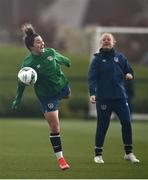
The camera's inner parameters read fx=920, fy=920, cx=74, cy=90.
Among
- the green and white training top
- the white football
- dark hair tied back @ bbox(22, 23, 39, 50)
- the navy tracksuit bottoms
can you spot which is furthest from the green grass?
dark hair tied back @ bbox(22, 23, 39, 50)

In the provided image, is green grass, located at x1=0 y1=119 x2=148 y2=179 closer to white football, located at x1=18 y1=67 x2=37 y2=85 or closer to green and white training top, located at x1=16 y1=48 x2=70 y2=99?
green and white training top, located at x1=16 y1=48 x2=70 y2=99

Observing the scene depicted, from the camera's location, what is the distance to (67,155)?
15.9 meters

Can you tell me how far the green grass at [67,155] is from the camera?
42.1ft

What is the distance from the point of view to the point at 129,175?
1263cm

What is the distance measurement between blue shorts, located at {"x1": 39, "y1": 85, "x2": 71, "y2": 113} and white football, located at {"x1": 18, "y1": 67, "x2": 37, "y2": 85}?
1.11 ft

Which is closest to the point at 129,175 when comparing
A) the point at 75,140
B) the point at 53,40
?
the point at 75,140

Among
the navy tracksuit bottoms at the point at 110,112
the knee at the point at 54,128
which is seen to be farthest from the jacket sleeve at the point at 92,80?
the knee at the point at 54,128

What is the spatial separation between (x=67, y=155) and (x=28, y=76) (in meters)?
3.02

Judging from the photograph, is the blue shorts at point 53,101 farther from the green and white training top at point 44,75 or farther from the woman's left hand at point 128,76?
the woman's left hand at point 128,76

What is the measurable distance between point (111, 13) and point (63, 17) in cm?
426

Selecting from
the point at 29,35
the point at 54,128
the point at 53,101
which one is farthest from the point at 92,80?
the point at 29,35

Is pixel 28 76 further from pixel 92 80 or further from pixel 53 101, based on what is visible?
pixel 92 80

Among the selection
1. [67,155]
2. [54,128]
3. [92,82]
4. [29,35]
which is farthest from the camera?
[67,155]

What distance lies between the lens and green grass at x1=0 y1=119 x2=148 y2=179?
12.8 meters
